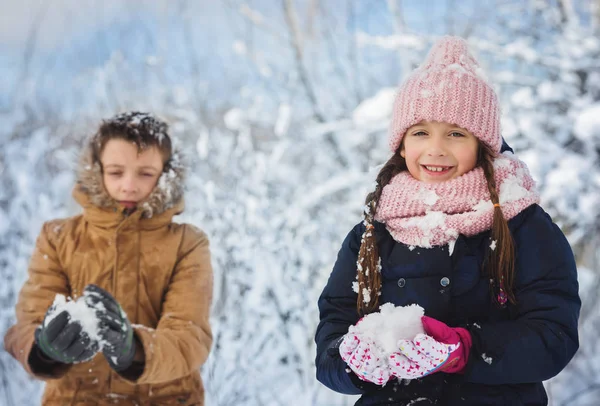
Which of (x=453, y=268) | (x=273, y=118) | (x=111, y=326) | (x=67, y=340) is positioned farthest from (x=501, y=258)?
(x=273, y=118)

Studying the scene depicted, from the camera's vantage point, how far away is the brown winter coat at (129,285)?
2.12 meters

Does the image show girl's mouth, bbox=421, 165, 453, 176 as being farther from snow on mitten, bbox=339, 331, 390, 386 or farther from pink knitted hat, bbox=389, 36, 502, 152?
snow on mitten, bbox=339, 331, 390, 386

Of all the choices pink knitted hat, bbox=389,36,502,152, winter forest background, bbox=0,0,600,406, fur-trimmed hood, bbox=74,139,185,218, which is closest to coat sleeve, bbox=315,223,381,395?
pink knitted hat, bbox=389,36,502,152

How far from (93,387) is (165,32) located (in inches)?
170

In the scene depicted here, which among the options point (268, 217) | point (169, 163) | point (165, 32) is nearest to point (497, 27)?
point (268, 217)

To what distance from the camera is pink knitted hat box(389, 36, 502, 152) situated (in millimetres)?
1641

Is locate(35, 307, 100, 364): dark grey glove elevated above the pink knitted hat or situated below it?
below

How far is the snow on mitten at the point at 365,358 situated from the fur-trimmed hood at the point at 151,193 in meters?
1.16

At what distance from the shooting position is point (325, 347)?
158 cm

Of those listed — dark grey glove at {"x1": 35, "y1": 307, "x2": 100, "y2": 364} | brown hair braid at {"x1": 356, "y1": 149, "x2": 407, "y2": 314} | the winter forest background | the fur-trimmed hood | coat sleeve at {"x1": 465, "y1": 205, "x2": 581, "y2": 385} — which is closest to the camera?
coat sleeve at {"x1": 465, "y1": 205, "x2": 581, "y2": 385}

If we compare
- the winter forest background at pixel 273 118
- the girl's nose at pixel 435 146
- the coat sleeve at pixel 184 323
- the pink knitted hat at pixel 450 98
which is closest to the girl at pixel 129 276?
the coat sleeve at pixel 184 323

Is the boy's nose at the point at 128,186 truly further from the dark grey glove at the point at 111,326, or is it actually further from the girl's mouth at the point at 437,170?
the girl's mouth at the point at 437,170

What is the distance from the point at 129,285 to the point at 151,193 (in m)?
0.35

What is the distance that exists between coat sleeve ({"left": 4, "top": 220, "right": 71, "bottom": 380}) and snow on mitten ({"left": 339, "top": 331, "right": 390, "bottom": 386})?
47.5 inches
